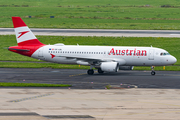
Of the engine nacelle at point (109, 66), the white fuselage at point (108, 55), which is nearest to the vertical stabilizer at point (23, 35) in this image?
the white fuselage at point (108, 55)

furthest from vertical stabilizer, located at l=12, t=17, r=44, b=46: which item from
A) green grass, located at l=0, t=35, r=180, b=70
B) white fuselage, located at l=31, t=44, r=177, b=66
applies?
green grass, located at l=0, t=35, r=180, b=70

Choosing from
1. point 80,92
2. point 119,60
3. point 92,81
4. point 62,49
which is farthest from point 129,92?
point 62,49

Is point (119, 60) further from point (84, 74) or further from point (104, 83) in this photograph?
point (104, 83)

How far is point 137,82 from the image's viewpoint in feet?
131

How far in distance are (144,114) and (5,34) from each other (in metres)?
63.1

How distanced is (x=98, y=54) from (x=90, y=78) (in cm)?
561

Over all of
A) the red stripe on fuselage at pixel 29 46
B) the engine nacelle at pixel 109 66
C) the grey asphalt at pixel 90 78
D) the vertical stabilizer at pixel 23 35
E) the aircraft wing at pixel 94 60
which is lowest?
the grey asphalt at pixel 90 78

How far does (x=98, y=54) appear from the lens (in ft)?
155

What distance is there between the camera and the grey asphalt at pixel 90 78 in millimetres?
38438

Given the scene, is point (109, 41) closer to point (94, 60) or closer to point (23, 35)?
point (94, 60)

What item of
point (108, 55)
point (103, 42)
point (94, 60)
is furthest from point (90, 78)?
point (103, 42)

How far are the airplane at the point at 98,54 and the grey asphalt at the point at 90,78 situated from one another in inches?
61.9

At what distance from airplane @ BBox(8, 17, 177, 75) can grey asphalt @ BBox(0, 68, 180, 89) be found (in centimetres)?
157

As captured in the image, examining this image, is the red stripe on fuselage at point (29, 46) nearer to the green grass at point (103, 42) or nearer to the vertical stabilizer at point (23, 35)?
the vertical stabilizer at point (23, 35)
